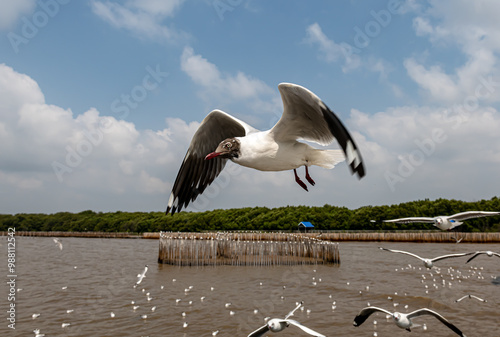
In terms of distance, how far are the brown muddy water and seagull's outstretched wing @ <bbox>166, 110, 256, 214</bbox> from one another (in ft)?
16.8

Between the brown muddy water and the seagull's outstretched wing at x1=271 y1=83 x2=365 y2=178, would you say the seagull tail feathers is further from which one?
the brown muddy water

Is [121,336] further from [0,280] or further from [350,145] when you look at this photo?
[0,280]

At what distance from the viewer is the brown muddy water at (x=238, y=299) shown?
9.30m

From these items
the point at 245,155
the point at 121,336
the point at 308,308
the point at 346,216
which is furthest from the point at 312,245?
the point at 346,216

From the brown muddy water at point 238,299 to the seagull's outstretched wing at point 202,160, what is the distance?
16.8 feet

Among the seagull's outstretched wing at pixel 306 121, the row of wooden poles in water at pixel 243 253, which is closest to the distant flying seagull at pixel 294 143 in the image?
the seagull's outstretched wing at pixel 306 121

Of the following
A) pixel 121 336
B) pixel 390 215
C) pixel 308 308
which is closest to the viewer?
pixel 121 336

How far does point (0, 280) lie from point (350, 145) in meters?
17.8

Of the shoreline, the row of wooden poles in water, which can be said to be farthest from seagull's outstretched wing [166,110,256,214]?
Answer: the shoreline

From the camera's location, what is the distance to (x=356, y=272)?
1844 cm

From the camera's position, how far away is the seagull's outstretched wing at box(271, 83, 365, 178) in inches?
130

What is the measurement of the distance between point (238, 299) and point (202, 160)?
8257 mm

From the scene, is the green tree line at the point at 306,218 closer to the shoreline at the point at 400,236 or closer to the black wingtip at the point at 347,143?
the shoreline at the point at 400,236

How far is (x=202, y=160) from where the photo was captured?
5.15 m
